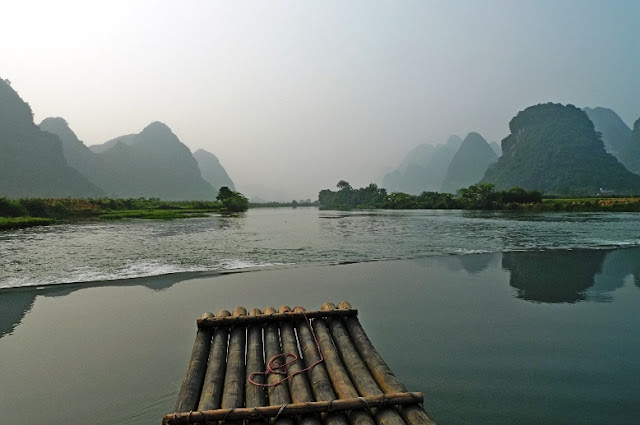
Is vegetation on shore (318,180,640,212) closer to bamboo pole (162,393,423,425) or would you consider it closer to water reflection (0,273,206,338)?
water reflection (0,273,206,338)

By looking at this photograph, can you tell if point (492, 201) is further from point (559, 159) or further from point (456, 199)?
point (559, 159)

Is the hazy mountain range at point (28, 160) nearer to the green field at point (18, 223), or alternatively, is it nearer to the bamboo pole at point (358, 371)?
the green field at point (18, 223)

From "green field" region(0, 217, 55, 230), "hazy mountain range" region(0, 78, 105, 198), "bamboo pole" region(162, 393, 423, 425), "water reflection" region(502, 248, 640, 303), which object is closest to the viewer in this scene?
"bamboo pole" region(162, 393, 423, 425)

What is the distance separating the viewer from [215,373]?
162 inches

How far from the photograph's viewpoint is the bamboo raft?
327cm

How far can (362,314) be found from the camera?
29.4ft

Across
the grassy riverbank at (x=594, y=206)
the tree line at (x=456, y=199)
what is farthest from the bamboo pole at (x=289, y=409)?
the tree line at (x=456, y=199)

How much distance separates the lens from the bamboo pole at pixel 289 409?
10.4ft

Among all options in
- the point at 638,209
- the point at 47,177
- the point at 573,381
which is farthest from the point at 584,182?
the point at 47,177

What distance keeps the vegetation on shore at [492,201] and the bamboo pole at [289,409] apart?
252 feet

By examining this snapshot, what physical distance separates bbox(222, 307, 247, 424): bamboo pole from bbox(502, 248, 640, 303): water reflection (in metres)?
8.26

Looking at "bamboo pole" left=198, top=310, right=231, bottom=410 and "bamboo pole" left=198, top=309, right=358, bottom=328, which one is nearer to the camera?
"bamboo pole" left=198, top=310, right=231, bottom=410

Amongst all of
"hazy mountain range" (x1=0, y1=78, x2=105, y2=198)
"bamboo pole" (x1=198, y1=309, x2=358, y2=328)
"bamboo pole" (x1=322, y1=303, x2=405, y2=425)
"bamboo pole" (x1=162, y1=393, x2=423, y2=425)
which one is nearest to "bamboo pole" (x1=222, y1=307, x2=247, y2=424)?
"bamboo pole" (x1=198, y1=309, x2=358, y2=328)

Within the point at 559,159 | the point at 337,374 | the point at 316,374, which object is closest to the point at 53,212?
the point at 316,374
